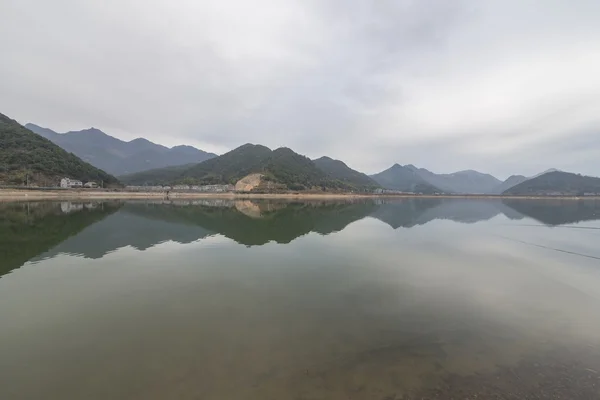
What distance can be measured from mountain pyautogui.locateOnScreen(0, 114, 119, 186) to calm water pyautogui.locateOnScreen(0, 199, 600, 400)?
281ft

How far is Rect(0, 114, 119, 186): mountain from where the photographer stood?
7684 cm

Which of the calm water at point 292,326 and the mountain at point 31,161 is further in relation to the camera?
the mountain at point 31,161

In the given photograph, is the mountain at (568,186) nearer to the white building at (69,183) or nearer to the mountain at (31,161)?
the white building at (69,183)

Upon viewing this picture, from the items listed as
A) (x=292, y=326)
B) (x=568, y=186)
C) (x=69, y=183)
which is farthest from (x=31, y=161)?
(x=568, y=186)

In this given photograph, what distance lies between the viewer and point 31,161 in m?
82.6

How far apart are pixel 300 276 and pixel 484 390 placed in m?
8.04

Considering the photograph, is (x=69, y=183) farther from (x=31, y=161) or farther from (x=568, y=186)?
(x=568, y=186)

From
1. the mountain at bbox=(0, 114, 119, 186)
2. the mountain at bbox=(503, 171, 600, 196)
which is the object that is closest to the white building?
the mountain at bbox=(0, 114, 119, 186)

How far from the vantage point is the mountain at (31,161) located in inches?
3025

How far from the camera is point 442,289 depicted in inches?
436

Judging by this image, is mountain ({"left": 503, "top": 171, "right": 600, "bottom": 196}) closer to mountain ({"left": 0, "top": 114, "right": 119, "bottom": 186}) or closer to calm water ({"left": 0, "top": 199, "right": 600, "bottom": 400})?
calm water ({"left": 0, "top": 199, "right": 600, "bottom": 400})

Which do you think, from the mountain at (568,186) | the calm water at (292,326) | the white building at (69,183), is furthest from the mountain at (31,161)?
the mountain at (568,186)

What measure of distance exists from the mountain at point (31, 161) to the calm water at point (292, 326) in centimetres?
8551

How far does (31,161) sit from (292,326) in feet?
359
